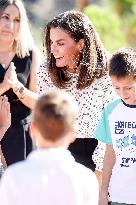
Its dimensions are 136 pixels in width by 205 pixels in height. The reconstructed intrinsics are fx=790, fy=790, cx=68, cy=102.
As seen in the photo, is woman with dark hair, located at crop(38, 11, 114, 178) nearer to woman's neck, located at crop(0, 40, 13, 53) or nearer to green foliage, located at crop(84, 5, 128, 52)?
woman's neck, located at crop(0, 40, 13, 53)

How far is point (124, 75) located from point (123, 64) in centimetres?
10

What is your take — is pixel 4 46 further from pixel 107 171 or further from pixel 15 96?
pixel 107 171

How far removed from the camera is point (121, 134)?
448cm

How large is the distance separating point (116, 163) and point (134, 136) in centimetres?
19

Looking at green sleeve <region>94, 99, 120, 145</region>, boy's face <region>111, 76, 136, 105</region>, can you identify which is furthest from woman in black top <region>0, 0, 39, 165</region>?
boy's face <region>111, 76, 136, 105</region>

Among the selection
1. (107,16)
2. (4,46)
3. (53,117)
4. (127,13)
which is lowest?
(53,117)

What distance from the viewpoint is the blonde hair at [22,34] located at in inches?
240

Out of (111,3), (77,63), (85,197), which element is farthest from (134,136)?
(111,3)

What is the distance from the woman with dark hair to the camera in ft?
16.6

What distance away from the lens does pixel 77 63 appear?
16.8 feet

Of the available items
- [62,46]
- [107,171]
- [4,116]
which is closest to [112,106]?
[107,171]

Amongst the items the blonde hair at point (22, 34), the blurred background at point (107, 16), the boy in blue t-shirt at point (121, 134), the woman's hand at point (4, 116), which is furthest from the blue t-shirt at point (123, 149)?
the blurred background at point (107, 16)

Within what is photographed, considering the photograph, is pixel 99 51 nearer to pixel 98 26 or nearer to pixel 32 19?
pixel 98 26

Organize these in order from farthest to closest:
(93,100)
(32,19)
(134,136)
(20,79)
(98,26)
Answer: (32,19), (98,26), (20,79), (93,100), (134,136)
